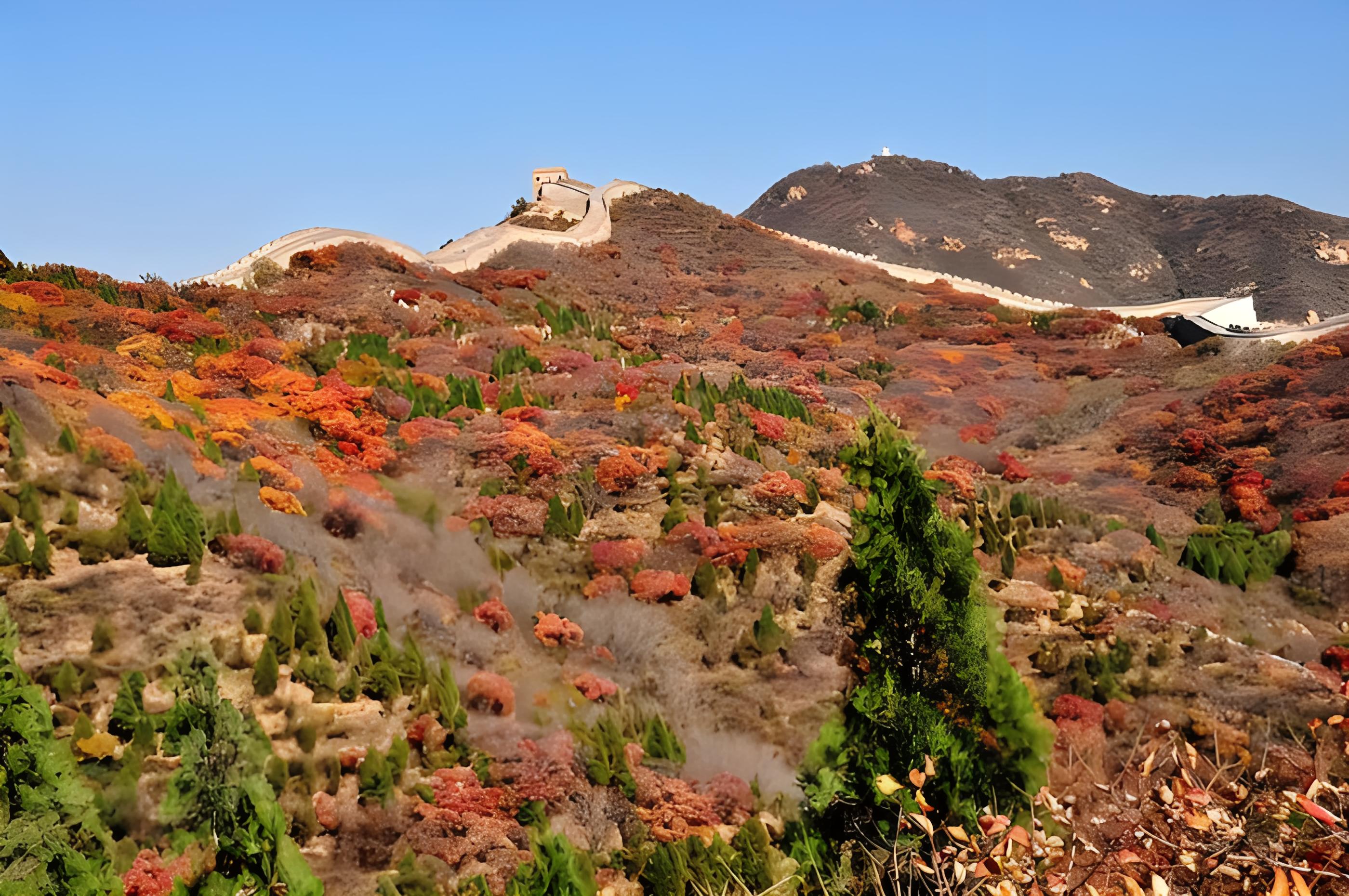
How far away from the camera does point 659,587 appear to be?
54.0 feet

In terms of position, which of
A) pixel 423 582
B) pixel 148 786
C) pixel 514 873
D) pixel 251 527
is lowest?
pixel 514 873

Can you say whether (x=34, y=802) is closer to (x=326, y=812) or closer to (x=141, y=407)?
(x=326, y=812)

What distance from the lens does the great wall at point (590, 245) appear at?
1239 inches

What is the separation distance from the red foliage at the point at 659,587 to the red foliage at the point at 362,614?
4339 millimetres

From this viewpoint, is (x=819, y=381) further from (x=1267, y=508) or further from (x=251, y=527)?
(x=251, y=527)

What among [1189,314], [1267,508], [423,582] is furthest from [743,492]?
[1189,314]

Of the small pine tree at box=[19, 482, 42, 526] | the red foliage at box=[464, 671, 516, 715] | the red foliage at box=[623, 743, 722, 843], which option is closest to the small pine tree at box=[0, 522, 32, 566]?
the small pine tree at box=[19, 482, 42, 526]

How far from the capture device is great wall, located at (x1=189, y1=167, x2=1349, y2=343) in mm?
31469

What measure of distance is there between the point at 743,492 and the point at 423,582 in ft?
22.6

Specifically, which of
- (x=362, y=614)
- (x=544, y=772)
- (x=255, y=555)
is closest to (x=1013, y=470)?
(x=544, y=772)

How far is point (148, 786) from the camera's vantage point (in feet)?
35.3

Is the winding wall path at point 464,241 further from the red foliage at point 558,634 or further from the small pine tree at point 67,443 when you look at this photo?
the red foliage at point 558,634

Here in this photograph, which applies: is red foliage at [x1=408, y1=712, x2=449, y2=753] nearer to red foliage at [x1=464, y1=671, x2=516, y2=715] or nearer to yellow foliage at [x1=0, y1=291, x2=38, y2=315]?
red foliage at [x1=464, y1=671, x2=516, y2=715]

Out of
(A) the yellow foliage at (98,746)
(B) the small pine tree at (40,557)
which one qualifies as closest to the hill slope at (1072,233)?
(B) the small pine tree at (40,557)
